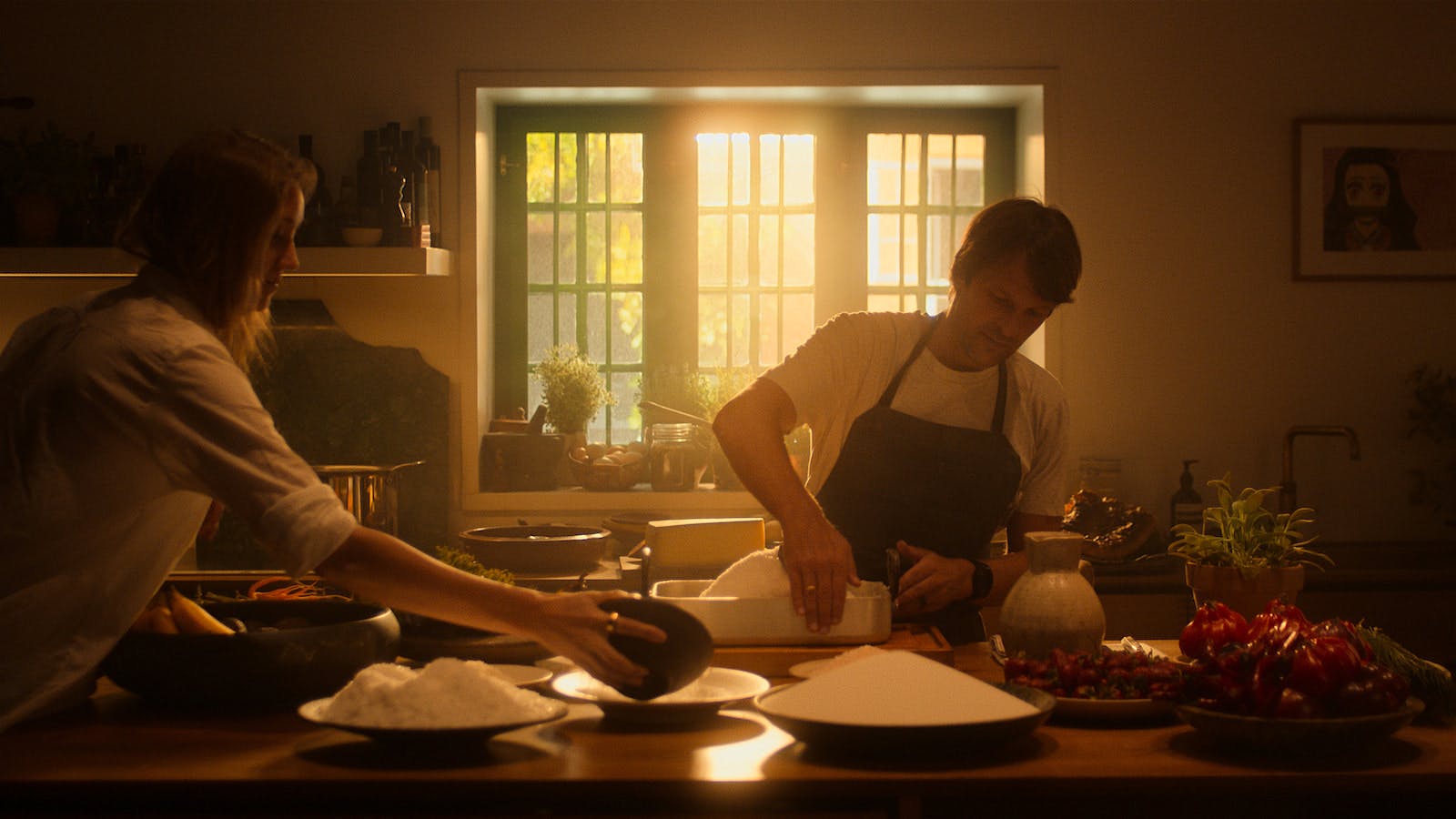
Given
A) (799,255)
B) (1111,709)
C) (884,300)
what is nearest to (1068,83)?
(884,300)

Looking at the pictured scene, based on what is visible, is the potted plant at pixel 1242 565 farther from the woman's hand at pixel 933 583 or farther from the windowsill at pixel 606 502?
the windowsill at pixel 606 502

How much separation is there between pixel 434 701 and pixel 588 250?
3201 mm

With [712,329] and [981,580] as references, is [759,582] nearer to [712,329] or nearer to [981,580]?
[981,580]

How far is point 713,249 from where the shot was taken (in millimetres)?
4539

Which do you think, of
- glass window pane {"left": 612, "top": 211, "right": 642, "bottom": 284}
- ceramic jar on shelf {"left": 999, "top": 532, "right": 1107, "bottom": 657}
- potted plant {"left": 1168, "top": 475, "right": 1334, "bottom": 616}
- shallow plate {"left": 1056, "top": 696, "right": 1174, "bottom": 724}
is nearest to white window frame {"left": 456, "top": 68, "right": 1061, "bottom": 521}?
glass window pane {"left": 612, "top": 211, "right": 642, "bottom": 284}

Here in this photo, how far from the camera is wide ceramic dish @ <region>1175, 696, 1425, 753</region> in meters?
1.42

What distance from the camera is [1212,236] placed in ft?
13.6

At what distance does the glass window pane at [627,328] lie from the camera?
453cm

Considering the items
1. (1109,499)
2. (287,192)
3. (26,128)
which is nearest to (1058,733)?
(287,192)

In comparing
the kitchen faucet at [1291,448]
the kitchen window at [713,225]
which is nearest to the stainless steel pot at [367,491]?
the kitchen window at [713,225]

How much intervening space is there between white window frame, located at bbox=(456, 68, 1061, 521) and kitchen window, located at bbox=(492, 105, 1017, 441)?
24 centimetres

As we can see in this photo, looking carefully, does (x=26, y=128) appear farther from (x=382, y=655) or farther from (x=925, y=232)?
(x=382, y=655)

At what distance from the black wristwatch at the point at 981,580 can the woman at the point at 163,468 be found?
923mm

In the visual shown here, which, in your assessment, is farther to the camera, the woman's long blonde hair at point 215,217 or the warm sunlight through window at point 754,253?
the warm sunlight through window at point 754,253
